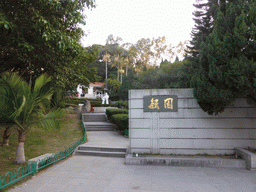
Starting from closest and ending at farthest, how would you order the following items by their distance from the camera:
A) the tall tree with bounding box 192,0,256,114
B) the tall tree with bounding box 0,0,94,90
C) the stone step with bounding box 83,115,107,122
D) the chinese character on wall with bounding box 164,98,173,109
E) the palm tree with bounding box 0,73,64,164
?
the tall tree with bounding box 192,0,256,114, the palm tree with bounding box 0,73,64,164, the tall tree with bounding box 0,0,94,90, the chinese character on wall with bounding box 164,98,173,109, the stone step with bounding box 83,115,107,122

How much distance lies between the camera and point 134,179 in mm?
5129

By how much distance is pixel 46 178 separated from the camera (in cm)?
518

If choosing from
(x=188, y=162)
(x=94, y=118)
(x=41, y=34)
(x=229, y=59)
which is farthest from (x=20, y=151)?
(x=94, y=118)

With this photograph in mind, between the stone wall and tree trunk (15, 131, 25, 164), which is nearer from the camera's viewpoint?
tree trunk (15, 131, 25, 164)

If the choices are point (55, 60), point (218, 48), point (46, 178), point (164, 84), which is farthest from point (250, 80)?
point (164, 84)

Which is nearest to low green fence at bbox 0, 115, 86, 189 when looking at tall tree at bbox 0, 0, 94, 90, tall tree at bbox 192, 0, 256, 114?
tall tree at bbox 0, 0, 94, 90

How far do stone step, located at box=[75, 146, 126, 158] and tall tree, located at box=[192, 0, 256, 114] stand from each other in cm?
379

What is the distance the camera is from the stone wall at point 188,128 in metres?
6.63

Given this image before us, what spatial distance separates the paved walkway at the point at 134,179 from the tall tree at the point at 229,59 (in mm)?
2040

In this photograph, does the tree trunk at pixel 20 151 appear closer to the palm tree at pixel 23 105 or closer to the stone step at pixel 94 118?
the palm tree at pixel 23 105

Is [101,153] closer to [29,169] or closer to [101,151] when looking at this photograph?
[101,151]

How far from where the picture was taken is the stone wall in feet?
21.7

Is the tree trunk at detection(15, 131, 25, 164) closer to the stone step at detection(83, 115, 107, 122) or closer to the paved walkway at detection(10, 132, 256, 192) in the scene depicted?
the paved walkway at detection(10, 132, 256, 192)

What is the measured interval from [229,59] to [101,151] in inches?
230
